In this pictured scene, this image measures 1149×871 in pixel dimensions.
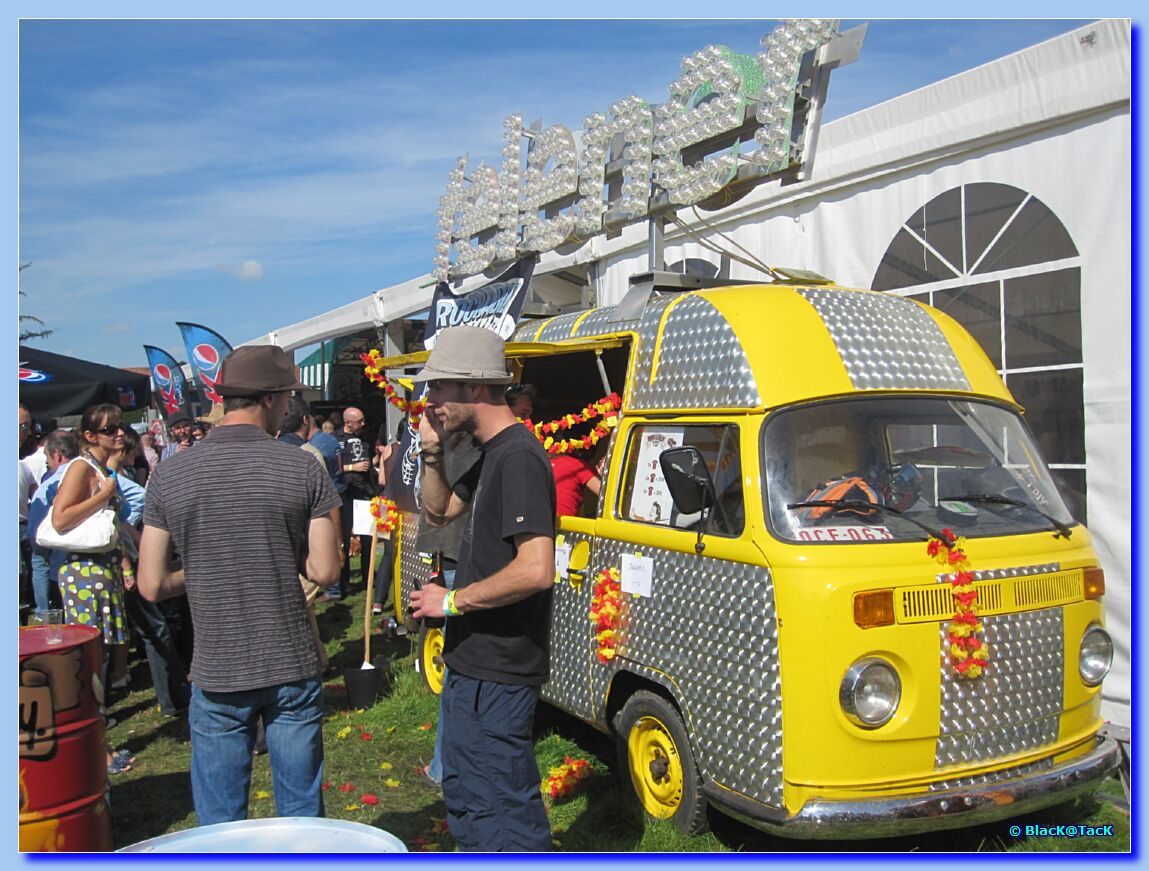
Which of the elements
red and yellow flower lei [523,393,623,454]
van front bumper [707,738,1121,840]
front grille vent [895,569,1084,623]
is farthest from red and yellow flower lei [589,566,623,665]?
front grille vent [895,569,1084,623]

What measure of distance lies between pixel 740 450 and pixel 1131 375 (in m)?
2.71

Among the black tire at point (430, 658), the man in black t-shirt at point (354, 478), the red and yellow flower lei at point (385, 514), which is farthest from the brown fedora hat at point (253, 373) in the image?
the man in black t-shirt at point (354, 478)

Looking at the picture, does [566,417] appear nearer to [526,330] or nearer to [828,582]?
[526,330]

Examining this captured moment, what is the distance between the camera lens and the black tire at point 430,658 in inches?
268

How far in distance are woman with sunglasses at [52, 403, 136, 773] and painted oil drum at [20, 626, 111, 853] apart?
234cm

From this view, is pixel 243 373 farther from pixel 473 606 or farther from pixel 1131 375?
pixel 1131 375

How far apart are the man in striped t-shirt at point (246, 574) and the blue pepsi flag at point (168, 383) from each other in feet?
37.0

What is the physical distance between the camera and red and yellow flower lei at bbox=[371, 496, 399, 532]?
7219mm

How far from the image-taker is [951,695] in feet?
12.2

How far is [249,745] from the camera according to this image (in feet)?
11.6

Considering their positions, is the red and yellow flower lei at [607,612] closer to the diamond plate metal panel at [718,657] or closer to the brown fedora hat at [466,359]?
the diamond plate metal panel at [718,657]

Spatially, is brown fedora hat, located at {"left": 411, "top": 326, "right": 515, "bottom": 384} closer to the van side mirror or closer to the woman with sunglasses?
the van side mirror

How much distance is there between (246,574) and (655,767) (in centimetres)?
215

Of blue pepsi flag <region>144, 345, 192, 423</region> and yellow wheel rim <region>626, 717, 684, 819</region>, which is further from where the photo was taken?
blue pepsi flag <region>144, 345, 192, 423</region>
